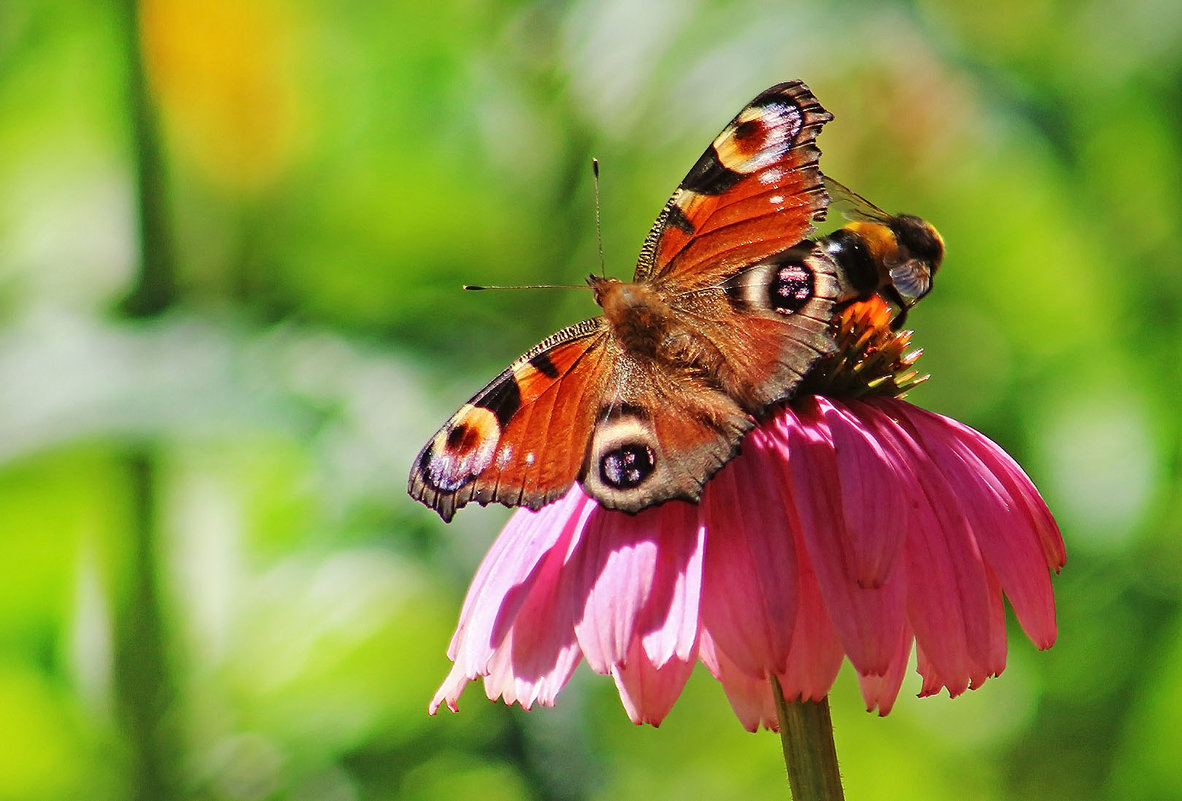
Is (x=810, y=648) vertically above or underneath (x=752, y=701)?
above

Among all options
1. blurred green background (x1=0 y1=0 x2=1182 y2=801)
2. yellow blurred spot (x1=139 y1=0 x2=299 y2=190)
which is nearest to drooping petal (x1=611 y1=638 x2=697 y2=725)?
blurred green background (x1=0 y1=0 x2=1182 y2=801)

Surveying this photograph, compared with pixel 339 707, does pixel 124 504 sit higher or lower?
higher

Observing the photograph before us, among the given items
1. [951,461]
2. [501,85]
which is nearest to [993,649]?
[951,461]

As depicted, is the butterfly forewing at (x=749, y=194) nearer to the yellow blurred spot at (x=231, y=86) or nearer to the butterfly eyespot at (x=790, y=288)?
the butterfly eyespot at (x=790, y=288)

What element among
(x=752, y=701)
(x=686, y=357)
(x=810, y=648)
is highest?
(x=686, y=357)

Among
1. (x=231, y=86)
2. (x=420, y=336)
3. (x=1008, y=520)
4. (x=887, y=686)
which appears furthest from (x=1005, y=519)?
(x=231, y=86)

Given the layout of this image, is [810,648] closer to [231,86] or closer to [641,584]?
[641,584]

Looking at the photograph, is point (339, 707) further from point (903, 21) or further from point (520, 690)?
point (903, 21)

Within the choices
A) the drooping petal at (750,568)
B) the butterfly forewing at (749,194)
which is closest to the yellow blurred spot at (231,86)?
the butterfly forewing at (749,194)
